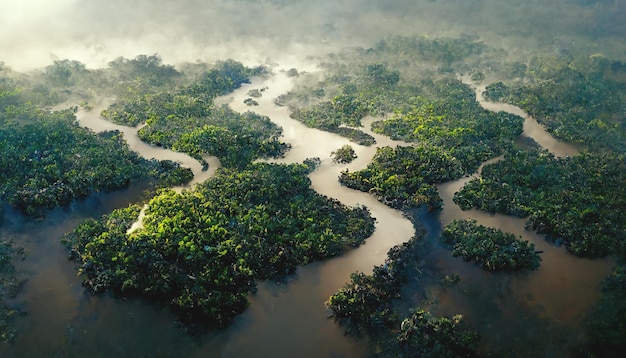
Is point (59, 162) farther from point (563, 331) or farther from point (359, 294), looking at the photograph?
point (563, 331)

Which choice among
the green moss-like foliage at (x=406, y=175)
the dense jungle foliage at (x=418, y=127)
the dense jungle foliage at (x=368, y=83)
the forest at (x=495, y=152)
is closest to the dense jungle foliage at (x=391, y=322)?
the forest at (x=495, y=152)

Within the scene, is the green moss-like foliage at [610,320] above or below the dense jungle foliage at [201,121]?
above

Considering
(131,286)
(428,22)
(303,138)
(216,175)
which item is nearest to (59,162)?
(216,175)

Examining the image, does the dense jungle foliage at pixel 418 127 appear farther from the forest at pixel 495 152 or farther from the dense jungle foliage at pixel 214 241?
the dense jungle foliage at pixel 214 241

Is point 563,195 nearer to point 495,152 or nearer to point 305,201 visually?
point 495,152

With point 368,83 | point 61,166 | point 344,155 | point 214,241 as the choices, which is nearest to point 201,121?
point 61,166

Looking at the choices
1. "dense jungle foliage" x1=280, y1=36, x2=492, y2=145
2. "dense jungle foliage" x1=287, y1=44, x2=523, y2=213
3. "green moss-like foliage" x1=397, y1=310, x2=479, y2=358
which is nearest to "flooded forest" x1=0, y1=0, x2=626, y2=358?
"green moss-like foliage" x1=397, y1=310, x2=479, y2=358

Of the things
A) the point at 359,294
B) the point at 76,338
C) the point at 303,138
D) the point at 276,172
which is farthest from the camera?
the point at 303,138
